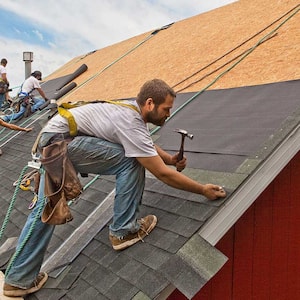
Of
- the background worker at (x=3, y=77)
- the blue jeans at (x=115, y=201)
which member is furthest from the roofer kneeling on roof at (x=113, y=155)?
the background worker at (x=3, y=77)

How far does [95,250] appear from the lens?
2.58m

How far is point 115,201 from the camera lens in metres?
2.42

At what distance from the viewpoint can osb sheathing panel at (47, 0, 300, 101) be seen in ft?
13.9

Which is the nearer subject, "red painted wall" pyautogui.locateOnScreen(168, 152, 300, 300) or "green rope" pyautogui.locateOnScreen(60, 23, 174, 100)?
"red painted wall" pyautogui.locateOnScreen(168, 152, 300, 300)

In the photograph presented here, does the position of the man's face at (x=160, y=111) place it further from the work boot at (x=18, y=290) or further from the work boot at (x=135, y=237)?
the work boot at (x=18, y=290)

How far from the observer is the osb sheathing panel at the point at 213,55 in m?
4.22

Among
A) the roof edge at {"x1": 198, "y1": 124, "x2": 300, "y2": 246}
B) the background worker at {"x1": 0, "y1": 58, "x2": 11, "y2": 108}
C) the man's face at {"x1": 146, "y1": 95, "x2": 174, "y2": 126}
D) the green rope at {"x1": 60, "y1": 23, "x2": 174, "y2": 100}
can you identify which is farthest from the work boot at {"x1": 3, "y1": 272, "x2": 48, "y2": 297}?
the background worker at {"x1": 0, "y1": 58, "x2": 11, "y2": 108}

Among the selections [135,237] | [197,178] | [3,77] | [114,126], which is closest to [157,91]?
[114,126]

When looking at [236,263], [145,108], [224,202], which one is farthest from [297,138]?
[236,263]

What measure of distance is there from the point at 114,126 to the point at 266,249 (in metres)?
1.83

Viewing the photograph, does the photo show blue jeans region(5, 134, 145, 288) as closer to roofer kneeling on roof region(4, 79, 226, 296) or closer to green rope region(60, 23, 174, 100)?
roofer kneeling on roof region(4, 79, 226, 296)

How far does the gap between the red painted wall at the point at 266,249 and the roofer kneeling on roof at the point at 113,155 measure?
872 mm

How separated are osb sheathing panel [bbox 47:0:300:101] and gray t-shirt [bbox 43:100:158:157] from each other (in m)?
1.96

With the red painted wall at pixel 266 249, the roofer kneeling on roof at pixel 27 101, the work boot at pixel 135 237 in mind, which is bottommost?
the red painted wall at pixel 266 249
